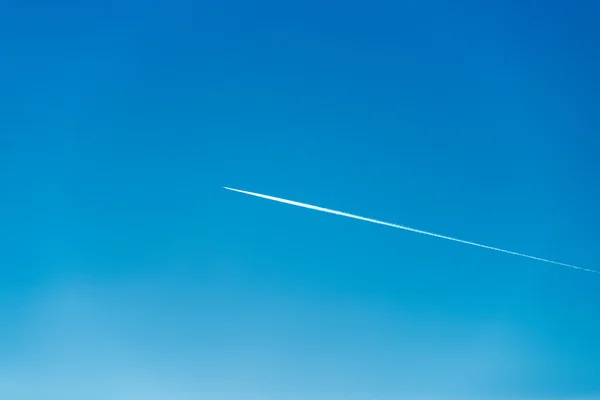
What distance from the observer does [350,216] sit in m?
7.27

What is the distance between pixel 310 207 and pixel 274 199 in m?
0.38

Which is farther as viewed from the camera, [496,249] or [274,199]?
[496,249]

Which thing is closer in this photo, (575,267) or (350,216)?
(350,216)

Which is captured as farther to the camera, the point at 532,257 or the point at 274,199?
the point at 532,257

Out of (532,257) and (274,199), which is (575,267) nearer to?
(532,257)

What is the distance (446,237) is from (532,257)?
1052 millimetres

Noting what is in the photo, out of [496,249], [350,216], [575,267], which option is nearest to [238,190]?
[350,216]

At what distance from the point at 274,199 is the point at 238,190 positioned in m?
0.37

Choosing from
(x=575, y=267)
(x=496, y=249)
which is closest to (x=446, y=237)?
(x=496, y=249)

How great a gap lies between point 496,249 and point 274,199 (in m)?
2.48

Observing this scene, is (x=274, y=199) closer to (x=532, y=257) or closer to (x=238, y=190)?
(x=238, y=190)

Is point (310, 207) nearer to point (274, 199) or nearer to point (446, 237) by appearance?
point (274, 199)

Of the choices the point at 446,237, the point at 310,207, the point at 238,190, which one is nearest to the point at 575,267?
the point at 446,237

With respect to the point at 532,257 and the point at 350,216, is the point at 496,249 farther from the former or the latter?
the point at 350,216
